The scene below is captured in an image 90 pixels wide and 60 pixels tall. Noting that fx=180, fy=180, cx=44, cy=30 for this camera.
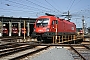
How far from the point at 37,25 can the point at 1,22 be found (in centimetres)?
3318

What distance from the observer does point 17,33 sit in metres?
53.3

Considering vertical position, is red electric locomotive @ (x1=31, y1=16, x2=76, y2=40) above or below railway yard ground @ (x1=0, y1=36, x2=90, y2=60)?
above

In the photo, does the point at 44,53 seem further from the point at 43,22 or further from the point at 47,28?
the point at 43,22

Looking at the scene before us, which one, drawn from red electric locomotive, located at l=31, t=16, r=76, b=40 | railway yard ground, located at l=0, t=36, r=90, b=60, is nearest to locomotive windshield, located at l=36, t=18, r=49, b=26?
red electric locomotive, located at l=31, t=16, r=76, b=40

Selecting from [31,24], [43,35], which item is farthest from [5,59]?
[31,24]

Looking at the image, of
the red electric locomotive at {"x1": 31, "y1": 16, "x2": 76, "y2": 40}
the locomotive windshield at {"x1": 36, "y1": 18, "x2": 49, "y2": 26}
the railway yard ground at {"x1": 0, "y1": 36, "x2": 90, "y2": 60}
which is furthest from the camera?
the locomotive windshield at {"x1": 36, "y1": 18, "x2": 49, "y2": 26}

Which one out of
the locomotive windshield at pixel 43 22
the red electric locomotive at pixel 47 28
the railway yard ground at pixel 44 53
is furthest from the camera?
the locomotive windshield at pixel 43 22

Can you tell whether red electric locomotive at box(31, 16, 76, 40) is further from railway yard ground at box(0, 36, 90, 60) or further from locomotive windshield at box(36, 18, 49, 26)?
railway yard ground at box(0, 36, 90, 60)

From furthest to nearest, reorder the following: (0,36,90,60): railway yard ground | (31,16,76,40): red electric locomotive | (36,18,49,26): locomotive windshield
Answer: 1. (36,18,49,26): locomotive windshield
2. (31,16,76,40): red electric locomotive
3. (0,36,90,60): railway yard ground

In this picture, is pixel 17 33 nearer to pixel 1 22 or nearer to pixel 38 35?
pixel 1 22

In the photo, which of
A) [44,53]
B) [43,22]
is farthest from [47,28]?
[44,53]

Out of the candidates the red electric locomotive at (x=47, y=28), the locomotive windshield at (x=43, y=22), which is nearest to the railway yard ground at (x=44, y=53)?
the red electric locomotive at (x=47, y=28)

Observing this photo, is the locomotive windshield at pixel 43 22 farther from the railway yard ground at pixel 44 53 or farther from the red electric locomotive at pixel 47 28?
the railway yard ground at pixel 44 53

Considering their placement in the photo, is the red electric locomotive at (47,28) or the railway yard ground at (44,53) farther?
the red electric locomotive at (47,28)
